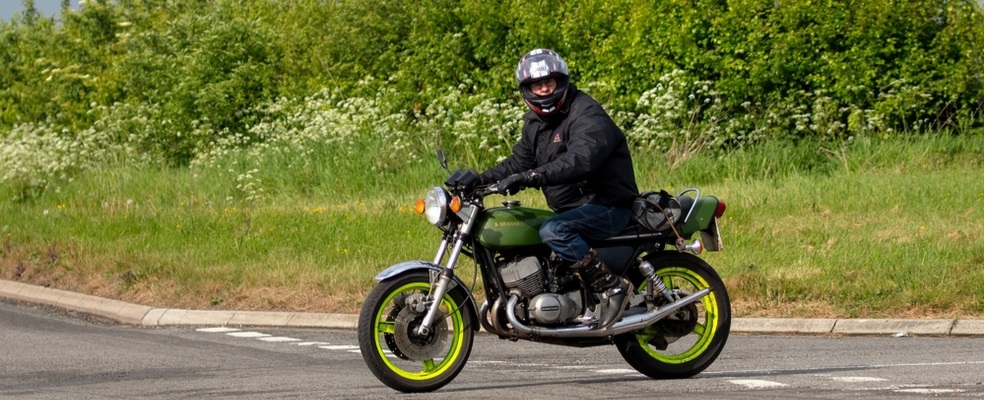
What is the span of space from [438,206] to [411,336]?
0.68 m

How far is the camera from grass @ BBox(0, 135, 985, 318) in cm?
1276

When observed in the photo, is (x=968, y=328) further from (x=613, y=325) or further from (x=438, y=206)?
(x=438, y=206)

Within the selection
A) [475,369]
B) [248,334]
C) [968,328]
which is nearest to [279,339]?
[248,334]

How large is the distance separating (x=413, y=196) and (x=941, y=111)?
808cm

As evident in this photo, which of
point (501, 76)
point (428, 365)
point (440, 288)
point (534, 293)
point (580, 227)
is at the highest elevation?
point (580, 227)

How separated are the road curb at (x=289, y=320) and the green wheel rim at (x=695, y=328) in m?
2.94

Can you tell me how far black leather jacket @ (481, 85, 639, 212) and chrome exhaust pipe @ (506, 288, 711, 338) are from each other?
1.95 feet

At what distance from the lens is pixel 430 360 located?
27.2 ft

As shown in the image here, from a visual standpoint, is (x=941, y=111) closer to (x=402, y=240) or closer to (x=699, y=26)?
(x=699, y=26)

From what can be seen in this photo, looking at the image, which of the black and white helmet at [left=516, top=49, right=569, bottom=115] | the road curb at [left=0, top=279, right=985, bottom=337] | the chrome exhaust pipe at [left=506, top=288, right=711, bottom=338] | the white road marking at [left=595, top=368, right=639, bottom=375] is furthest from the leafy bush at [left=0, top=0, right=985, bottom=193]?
the black and white helmet at [left=516, top=49, right=569, bottom=115]

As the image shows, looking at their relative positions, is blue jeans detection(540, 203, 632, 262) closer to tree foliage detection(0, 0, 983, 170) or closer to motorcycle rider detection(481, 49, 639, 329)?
motorcycle rider detection(481, 49, 639, 329)

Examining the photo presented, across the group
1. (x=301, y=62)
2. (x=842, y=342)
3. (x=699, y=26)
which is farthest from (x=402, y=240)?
(x=301, y=62)

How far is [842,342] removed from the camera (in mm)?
11000

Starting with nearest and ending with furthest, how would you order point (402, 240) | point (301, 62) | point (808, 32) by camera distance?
point (402, 240)
point (808, 32)
point (301, 62)
